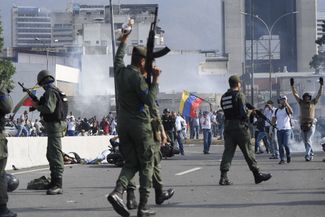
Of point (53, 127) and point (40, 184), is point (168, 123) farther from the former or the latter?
point (53, 127)

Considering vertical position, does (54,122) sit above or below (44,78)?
below

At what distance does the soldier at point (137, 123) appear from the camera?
10180 millimetres

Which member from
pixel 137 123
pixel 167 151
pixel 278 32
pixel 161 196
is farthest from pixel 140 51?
pixel 278 32

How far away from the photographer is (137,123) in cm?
1027

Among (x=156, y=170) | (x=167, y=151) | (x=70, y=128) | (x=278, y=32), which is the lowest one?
(x=70, y=128)

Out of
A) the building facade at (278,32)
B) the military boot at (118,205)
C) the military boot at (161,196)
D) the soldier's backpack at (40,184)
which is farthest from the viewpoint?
the building facade at (278,32)

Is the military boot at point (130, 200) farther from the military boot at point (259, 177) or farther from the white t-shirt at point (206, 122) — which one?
the white t-shirt at point (206, 122)

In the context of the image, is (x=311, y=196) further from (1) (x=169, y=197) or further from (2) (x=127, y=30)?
(2) (x=127, y=30)

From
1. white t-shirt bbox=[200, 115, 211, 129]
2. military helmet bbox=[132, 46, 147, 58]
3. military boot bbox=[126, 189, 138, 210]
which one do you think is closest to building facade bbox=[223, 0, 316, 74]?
white t-shirt bbox=[200, 115, 211, 129]

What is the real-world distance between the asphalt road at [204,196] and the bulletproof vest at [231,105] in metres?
1.15

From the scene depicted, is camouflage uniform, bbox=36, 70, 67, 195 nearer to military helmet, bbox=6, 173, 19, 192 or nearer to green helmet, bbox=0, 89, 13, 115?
military helmet, bbox=6, 173, 19, 192

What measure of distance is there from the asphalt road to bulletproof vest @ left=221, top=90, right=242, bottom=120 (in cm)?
115

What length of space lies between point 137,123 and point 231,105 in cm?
461

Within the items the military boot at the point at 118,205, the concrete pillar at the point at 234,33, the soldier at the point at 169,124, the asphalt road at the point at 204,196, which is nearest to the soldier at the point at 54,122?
the asphalt road at the point at 204,196
